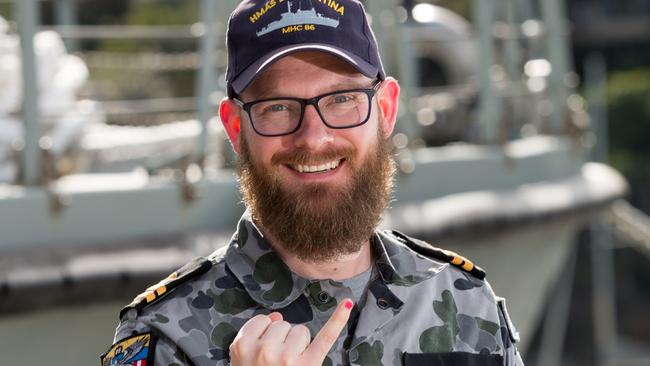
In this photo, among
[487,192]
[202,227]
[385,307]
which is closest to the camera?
[385,307]

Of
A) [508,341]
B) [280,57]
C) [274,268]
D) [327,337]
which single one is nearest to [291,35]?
[280,57]

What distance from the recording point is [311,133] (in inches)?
71.2

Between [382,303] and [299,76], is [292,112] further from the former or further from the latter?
[382,303]

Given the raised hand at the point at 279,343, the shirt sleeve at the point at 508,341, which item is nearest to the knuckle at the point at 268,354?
the raised hand at the point at 279,343

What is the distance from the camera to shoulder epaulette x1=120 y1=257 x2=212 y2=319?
1782mm

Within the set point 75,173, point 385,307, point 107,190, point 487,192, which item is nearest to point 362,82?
point 385,307

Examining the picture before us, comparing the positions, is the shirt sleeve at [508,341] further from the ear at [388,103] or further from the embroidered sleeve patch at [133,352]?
the embroidered sleeve patch at [133,352]

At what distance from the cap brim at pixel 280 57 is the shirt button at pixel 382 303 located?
31 centimetres

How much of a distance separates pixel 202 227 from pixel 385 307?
267 centimetres

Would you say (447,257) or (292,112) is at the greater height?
(292,112)

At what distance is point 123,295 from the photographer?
13.0ft

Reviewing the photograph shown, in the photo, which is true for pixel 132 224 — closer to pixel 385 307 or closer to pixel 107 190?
pixel 107 190

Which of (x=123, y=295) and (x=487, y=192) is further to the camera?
(x=487, y=192)

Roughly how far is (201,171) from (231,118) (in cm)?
259
